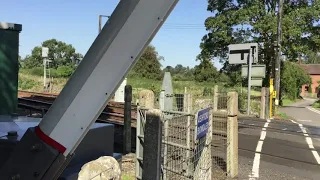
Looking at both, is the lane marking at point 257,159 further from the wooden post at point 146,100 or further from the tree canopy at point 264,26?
the tree canopy at point 264,26

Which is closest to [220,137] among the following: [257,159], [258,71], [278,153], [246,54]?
[257,159]

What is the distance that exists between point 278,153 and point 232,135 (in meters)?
3.31

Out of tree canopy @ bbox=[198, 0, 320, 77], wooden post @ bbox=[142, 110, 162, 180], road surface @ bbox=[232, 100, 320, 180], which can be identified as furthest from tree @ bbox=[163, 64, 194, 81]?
wooden post @ bbox=[142, 110, 162, 180]

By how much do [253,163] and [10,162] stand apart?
7017 mm

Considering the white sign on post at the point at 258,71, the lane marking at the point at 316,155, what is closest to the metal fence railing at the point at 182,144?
the lane marking at the point at 316,155

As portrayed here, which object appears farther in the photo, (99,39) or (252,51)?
(252,51)

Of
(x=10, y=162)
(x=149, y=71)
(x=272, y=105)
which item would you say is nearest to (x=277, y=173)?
(x=10, y=162)

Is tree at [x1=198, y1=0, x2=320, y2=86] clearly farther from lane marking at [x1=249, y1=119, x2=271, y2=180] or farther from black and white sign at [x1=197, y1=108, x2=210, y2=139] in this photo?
black and white sign at [x1=197, y1=108, x2=210, y2=139]

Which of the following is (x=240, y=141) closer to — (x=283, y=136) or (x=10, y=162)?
(x=283, y=136)

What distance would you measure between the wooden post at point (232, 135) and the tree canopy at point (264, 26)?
20.2 meters

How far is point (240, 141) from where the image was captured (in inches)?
417

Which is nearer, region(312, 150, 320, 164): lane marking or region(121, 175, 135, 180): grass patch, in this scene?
region(121, 175, 135, 180): grass patch

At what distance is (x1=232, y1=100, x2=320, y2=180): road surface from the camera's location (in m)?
7.30

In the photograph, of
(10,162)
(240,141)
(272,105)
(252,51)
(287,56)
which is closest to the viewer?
(10,162)
